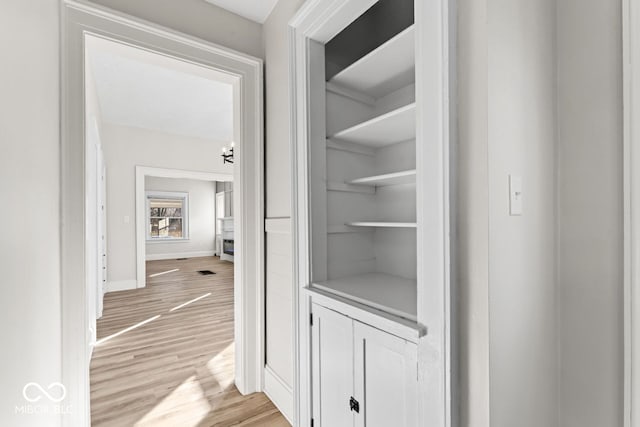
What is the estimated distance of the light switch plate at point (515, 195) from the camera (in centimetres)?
84

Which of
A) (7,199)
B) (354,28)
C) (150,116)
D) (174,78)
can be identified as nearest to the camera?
(7,199)

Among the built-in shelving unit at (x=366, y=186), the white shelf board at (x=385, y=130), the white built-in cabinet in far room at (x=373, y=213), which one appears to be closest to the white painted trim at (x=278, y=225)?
the white built-in cabinet in far room at (x=373, y=213)

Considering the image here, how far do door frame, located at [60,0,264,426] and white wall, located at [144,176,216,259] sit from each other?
7.68m

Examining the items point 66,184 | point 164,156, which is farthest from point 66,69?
point 164,156

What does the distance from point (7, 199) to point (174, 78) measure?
3.02 m

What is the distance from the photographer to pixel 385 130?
1.37 m

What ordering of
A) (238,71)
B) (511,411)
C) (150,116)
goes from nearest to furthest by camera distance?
1. (511,411)
2. (238,71)
3. (150,116)

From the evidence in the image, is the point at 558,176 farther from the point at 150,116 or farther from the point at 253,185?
the point at 150,116

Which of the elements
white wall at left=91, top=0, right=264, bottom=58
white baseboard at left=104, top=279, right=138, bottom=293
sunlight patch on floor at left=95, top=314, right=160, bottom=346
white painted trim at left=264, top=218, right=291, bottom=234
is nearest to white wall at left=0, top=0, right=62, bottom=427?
white wall at left=91, top=0, right=264, bottom=58

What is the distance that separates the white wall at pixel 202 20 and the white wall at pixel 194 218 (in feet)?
25.5

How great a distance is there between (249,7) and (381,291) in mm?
2001

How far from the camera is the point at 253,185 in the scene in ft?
6.69

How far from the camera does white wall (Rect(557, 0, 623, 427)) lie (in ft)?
2.91

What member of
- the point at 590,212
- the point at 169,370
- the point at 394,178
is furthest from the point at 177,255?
the point at 590,212
